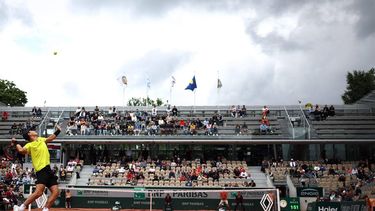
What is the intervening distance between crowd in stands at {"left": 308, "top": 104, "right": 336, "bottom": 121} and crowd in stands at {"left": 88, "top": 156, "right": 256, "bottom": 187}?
324 inches

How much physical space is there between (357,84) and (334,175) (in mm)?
43714

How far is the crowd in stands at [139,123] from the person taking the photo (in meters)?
40.9

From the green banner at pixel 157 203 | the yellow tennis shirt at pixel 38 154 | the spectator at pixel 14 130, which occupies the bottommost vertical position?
the green banner at pixel 157 203

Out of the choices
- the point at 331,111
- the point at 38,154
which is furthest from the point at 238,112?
the point at 38,154

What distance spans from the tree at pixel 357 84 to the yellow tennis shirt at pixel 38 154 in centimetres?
7068

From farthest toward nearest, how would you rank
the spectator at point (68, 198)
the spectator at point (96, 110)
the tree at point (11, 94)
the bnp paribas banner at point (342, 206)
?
the tree at point (11, 94)
the spectator at point (96, 110)
the spectator at point (68, 198)
the bnp paribas banner at point (342, 206)

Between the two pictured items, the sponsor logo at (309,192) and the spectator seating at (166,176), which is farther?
the spectator seating at (166,176)

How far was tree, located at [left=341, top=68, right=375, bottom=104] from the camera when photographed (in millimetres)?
74375

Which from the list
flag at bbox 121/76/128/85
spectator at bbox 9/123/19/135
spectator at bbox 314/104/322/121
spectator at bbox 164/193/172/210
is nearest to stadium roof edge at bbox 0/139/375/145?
spectator at bbox 9/123/19/135

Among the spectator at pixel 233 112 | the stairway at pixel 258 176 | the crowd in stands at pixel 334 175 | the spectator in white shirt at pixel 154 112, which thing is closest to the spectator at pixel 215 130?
the spectator at pixel 233 112

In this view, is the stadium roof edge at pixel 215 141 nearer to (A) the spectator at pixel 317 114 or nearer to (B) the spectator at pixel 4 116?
(A) the spectator at pixel 317 114

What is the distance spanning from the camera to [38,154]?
9.82 m

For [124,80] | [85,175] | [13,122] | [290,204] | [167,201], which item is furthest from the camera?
[124,80]

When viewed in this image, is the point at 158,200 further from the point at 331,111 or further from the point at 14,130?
the point at 331,111
